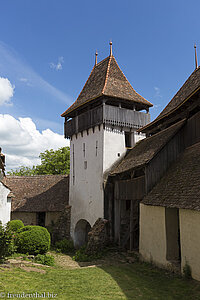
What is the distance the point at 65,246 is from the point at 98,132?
888 cm

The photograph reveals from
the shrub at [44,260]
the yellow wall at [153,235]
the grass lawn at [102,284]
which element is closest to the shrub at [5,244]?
the grass lawn at [102,284]

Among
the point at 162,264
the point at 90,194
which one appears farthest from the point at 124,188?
the point at 162,264

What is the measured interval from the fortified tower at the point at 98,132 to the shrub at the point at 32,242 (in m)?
4.73

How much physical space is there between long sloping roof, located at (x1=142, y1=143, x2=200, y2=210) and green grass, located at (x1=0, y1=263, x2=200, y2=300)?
257 cm

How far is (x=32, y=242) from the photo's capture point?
43.5ft

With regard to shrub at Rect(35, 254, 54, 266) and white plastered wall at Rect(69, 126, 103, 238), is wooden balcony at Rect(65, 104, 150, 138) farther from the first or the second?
shrub at Rect(35, 254, 54, 266)

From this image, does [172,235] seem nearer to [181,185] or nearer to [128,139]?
[181,185]

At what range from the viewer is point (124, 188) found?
15188 millimetres

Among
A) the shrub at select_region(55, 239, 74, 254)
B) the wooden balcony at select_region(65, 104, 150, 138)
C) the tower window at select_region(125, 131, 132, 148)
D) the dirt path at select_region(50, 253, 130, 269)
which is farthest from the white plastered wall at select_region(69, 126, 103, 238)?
the dirt path at select_region(50, 253, 130, 269)

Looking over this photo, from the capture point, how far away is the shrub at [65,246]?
18658 millimetres

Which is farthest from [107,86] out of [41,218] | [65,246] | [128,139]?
[41,218]

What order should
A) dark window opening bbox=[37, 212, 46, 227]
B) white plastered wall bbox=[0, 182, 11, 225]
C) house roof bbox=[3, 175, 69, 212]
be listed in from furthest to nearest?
1. dark window opening bbox=[37, 212, 46, 227]
2. house roof bbox=[3, 175, 69, 212]
3. white plastered wall bbox=[0, 182, 11, 225]

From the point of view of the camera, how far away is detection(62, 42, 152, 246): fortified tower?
1800 cm

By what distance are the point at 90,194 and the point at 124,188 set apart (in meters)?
4.31
